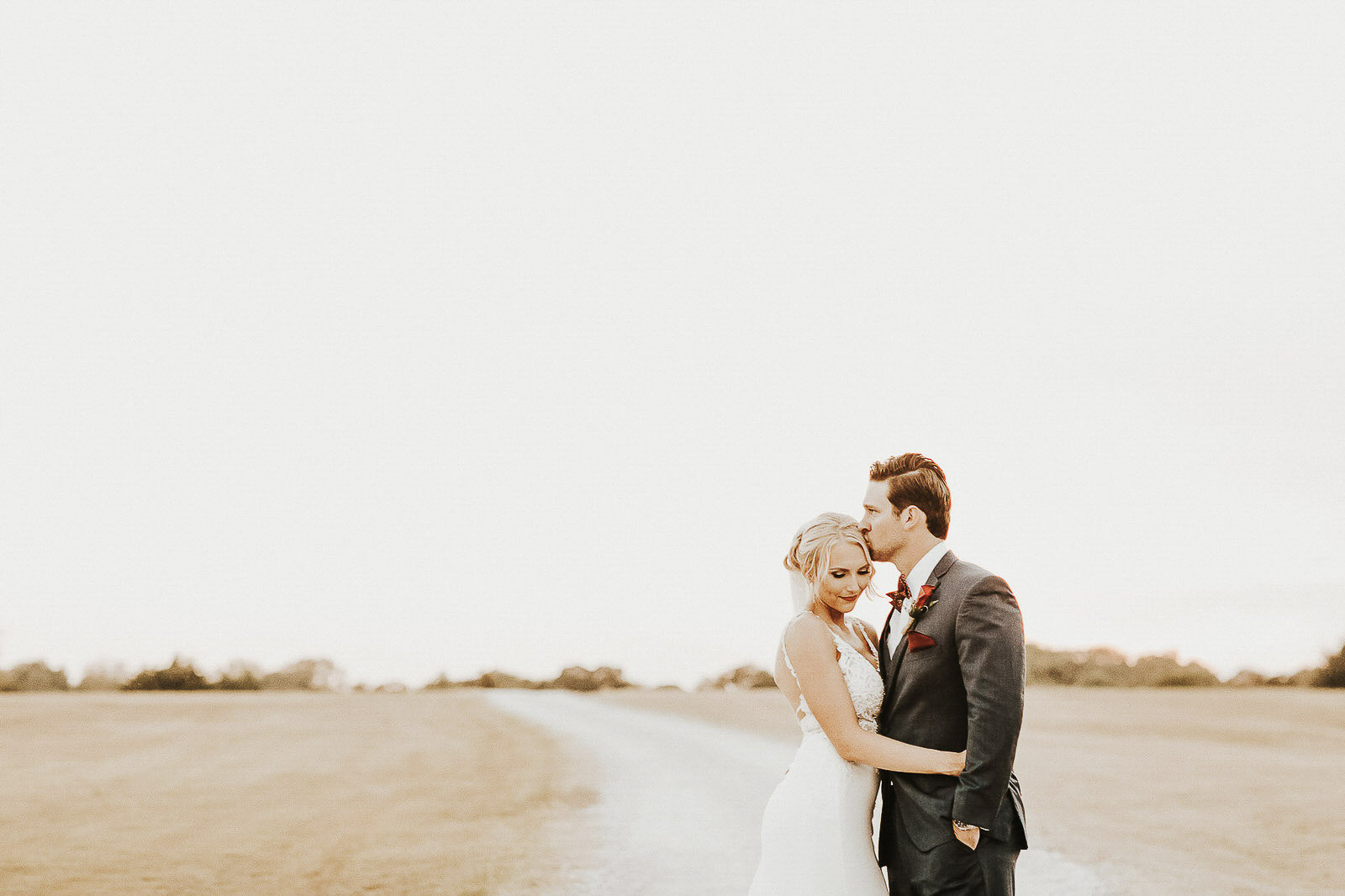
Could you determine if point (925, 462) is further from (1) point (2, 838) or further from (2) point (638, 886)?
(1) point (2, 838)

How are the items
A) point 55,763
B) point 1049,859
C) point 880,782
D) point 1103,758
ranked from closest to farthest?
point 880,782, point 1049,859, point 1103,758, point 55,763

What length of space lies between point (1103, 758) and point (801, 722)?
66.4 feet

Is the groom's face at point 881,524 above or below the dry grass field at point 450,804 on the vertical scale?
above

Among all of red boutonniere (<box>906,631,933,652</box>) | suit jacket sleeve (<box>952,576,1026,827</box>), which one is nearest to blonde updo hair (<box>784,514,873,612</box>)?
red boutonniere (<box>906,631,933,652</box>)

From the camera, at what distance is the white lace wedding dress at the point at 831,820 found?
5.01 metres

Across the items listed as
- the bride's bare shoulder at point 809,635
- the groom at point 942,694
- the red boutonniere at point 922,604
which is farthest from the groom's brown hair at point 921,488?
the bride's bare shoulder at point 809,635

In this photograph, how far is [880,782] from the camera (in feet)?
16.8

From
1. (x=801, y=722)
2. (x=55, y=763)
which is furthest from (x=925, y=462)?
(x=55, y=763)

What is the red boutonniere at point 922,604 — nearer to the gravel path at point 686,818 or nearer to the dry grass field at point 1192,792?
the gravel path at point 686,818

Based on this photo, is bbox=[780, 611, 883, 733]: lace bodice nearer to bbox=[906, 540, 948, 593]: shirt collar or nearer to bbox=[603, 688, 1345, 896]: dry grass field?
bbox=[906, 540, 948, 593]: shirt collar

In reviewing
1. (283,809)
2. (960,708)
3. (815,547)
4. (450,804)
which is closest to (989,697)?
(960,708)

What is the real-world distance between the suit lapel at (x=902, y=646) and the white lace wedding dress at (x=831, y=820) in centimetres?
10

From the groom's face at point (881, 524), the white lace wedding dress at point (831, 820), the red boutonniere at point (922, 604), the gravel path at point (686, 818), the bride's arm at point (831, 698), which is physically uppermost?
the groom's face at point (881, 524)

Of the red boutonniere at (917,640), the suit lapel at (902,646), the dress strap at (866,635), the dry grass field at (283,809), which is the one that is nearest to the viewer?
the red boutonniere at (917,640)
